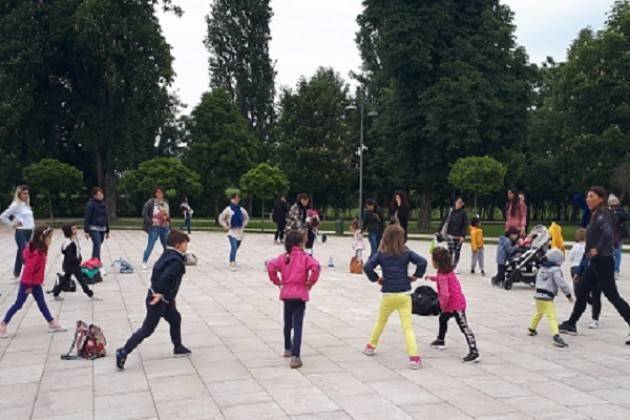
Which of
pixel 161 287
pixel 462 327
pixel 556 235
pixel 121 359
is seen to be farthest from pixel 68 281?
pixel 556 235

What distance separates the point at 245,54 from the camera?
60.9 m

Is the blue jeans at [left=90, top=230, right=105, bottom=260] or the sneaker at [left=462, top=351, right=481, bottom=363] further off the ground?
the blue jeans at [left=90, top=230, right=105, bottom=260]

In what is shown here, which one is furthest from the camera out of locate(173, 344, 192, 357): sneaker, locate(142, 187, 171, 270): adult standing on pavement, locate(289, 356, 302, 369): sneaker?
locate(142, 187, 171, 270): adult standing on pavement

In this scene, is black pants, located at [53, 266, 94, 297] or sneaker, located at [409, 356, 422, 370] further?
black pants, located at [53, 266, 94, 297]

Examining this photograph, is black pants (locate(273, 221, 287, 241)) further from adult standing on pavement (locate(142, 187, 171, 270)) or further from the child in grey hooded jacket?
the child in grey hooded jacket

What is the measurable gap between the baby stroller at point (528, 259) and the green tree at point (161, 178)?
28.8 meters

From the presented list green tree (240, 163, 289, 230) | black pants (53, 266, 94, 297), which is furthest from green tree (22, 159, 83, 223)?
black pants (53, 266, 94, 297)

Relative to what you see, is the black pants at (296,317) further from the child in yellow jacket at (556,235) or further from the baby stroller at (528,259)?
the child in yellow jacket at (556,235)

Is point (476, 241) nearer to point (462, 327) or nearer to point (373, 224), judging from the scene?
point (373, 224)

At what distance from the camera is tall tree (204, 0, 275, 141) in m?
60.8

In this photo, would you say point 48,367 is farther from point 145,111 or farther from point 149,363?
point 145,111

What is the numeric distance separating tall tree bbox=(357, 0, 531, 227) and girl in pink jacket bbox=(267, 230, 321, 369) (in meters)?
27.2

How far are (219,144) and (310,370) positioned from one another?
46.8 m

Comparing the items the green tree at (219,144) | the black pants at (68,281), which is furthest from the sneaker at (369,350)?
the green tree at (219,144)
